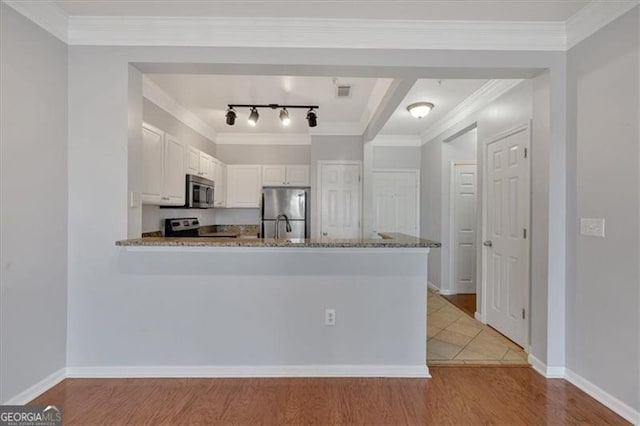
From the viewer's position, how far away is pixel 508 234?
3018 millimetres

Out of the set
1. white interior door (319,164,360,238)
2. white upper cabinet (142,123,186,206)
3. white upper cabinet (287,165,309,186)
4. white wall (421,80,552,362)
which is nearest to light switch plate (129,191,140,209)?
white upper cabinet (142,123,186,206)

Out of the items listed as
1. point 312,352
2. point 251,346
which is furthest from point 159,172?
point 312,352

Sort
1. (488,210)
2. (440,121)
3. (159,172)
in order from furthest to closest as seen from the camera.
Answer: (440,121)
(488,210)
(159,172)

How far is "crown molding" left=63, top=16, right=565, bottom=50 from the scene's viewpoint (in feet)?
Answer: 7.18

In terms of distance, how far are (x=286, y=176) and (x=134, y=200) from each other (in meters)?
3.00

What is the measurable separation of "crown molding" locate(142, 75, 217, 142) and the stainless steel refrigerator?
1.37 metres

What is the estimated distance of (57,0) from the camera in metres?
2.01

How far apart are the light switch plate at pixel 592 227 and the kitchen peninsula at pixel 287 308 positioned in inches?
39.2

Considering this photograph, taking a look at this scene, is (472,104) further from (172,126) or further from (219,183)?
(219,183)

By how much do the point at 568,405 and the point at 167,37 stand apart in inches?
A: 143

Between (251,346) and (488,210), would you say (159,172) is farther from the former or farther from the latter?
(488,210)

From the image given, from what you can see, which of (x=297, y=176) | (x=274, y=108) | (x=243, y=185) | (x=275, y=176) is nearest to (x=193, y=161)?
(x=274, y=108)
